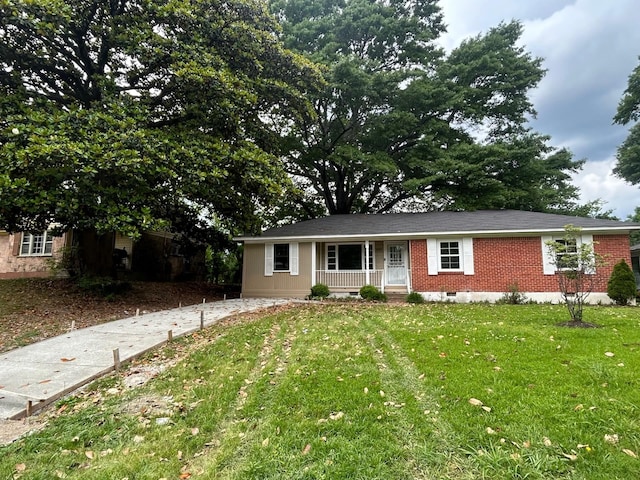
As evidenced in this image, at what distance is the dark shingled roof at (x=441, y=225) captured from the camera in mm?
12445

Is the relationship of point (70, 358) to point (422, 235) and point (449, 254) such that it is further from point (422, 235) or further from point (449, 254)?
point (449, 254)

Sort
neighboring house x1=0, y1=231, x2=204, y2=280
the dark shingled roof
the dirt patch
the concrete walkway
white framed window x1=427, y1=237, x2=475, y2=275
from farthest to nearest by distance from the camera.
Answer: white framed window x1=427, y1=237, x2=475, y2=275 → neighboring house x1=0, y1=231, x2=204, y2=280 → the dark shingled roof → the concrete walkway → the dirt patch

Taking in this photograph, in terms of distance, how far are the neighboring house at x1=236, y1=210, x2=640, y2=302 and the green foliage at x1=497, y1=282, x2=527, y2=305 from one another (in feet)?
0.35

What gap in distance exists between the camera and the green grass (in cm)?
257

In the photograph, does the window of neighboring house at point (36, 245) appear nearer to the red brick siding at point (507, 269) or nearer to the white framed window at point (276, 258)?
the white framed window at point (276, 258)

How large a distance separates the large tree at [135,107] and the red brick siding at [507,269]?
715 cm

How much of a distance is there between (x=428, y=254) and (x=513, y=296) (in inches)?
128

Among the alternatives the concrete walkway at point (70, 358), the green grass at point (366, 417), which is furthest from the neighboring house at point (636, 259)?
the concrete walkway at point (70, 358)

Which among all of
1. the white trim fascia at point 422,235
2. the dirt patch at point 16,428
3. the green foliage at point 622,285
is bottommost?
the dirt patch at point 16,428

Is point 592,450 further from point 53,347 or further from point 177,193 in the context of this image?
point 177,193

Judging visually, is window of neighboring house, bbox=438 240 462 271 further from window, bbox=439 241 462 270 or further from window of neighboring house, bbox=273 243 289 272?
window of neighboring house, bbox=273 243 289 272

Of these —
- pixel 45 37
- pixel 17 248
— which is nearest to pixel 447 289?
pixel 45 37

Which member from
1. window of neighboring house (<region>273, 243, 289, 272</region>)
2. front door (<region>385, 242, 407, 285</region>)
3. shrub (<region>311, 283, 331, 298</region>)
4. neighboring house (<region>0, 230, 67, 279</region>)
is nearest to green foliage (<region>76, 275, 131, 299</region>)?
window of neighboring house (<region>273, 243, 289, 272</region>)

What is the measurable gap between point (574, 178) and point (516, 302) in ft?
41.4
